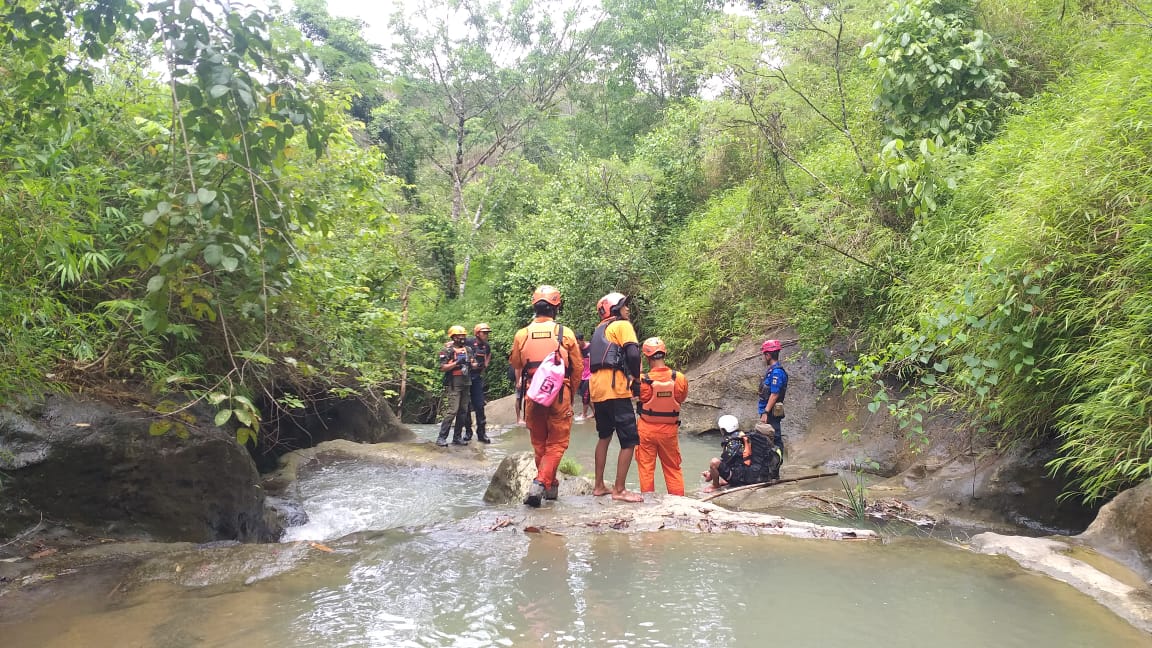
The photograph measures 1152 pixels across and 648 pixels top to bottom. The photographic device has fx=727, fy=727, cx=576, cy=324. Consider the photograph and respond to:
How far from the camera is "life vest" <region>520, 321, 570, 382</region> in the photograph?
21.1 ft

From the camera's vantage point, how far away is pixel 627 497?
6.53m

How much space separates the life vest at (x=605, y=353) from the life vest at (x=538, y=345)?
366 millimetres

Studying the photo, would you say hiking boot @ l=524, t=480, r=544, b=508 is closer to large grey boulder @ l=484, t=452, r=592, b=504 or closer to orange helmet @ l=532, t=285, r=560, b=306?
large grey boulder @ l=484, t=452, r=592, b=504

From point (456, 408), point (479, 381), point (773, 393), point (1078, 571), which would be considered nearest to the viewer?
point (1078, 571)

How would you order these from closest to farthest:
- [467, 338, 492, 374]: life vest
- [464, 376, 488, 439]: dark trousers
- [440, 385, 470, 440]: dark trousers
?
[440, 385, 470, 440]: dark trousers < [467, 338, 492, 374]: life vest < [464, 376, 488, 439]: dark trousers

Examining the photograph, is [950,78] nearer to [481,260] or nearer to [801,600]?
[801,600]

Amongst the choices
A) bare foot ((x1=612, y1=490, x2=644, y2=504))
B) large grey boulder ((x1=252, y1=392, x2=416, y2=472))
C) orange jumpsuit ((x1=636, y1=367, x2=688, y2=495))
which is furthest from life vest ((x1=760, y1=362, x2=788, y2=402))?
large grey boulder ((x1=252, y1=392, x2=416, y2=472))

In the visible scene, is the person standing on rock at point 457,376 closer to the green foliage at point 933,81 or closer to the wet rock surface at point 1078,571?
the green foliage at point 933,81

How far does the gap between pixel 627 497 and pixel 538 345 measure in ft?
5.20

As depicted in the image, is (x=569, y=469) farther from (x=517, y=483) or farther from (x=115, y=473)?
(x=115, y=473)

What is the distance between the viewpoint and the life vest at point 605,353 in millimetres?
6398

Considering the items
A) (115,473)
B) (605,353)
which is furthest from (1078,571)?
(115,473)

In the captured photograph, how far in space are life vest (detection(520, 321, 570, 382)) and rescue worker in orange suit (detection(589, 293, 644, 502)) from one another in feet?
1.27

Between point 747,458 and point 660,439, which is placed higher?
point 660,439
